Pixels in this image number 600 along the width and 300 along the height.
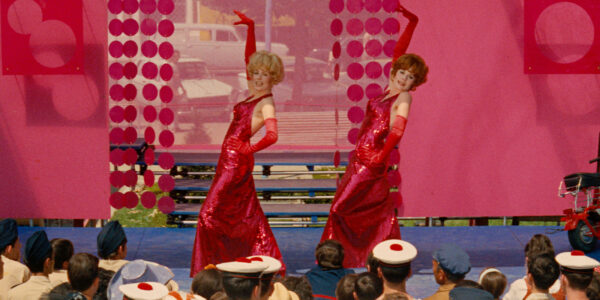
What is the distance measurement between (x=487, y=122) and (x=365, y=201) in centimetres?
206

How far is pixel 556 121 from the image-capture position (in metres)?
8.05

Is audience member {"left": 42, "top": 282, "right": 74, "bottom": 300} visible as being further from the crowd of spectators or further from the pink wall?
the pink wall

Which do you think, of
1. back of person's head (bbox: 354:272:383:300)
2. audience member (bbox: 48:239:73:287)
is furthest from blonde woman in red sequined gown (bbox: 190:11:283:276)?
back of person's head (bbox: 354:272:383:300)

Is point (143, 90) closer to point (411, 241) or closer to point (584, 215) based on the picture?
point (411, 241)

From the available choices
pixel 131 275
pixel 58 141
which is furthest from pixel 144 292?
pixel 58 141

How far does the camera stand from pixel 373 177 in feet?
21.0

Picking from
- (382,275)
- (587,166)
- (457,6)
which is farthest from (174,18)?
(382,275)

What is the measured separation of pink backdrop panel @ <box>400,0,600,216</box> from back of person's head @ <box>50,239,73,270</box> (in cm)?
372

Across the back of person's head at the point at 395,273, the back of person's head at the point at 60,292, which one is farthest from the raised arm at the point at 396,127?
the back of person's head at the point at 60,292

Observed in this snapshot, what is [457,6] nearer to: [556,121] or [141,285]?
[556,121]

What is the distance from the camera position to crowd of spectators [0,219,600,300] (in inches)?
152

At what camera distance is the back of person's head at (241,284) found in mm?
3822

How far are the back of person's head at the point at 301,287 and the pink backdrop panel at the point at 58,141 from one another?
4008 mm

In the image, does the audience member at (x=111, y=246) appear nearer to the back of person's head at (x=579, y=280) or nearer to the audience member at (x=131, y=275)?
the audience member at (x=131, y=275)
